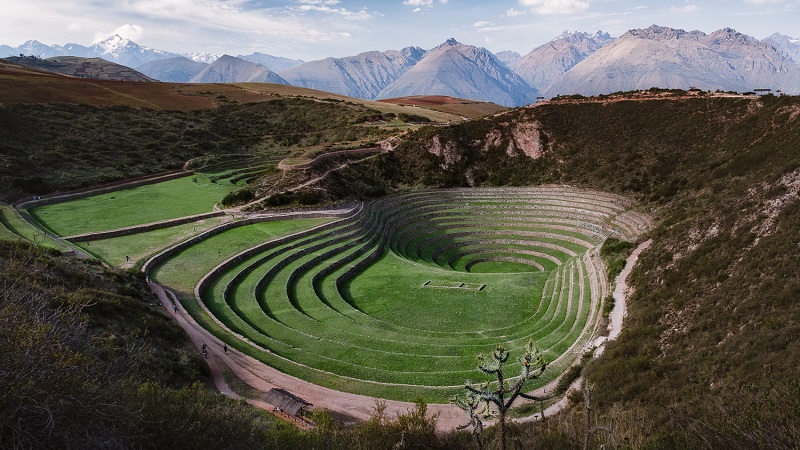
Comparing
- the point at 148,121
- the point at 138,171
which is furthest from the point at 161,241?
the point at 148,121

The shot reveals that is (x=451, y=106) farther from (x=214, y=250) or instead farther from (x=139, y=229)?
(x=214, y=250)

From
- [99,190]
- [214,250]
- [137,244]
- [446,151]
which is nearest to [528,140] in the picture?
[446,151]

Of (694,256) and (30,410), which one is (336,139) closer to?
(694,256)

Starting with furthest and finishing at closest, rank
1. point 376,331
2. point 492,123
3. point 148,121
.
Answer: point 148,121 < point 492,123 < point 376,331

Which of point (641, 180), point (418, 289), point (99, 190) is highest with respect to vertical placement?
point (641, 180)

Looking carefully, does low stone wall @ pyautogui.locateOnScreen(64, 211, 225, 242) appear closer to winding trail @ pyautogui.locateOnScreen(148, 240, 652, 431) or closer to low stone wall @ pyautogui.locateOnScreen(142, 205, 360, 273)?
low stone wall @ pyautogui.locateOnScreen(142, 205, 360, 273)

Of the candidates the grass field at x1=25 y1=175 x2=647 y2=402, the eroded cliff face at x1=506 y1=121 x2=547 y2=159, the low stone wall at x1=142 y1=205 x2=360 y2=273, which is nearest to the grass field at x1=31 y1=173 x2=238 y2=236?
the grass field at x1=25 y1=175 x2=647 y2=402
